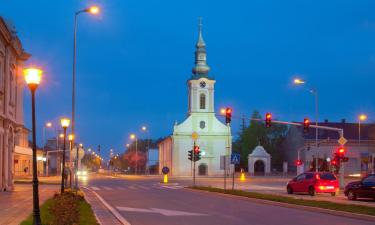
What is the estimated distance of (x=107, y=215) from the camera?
21.3 meters

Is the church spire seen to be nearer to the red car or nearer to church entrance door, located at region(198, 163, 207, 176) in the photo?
church entrance door, located at region(198, 163, 207, 176)

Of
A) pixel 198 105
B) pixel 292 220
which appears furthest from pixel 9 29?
pixel 198 105

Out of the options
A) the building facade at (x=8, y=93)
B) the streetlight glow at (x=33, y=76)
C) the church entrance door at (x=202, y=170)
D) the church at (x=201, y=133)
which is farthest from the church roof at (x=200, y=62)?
the streetlight glow at (x=33, y=76)

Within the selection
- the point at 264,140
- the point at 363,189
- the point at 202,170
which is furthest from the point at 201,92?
the point at 363,189

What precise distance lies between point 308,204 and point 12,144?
1903cm

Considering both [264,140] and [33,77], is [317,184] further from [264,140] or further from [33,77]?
[264,140]

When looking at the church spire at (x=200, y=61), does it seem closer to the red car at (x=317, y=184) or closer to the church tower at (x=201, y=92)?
the church tower at (x=201, y=92)

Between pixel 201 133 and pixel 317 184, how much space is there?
77.1 meters

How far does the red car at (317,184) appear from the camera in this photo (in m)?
36.8

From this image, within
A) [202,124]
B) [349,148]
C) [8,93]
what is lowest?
[349,148]

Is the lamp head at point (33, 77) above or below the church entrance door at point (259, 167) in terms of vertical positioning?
above

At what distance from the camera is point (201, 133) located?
373ft

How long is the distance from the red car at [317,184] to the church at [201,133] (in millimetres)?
73439

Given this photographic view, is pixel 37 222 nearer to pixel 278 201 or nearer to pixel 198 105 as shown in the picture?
pixel 278 201
